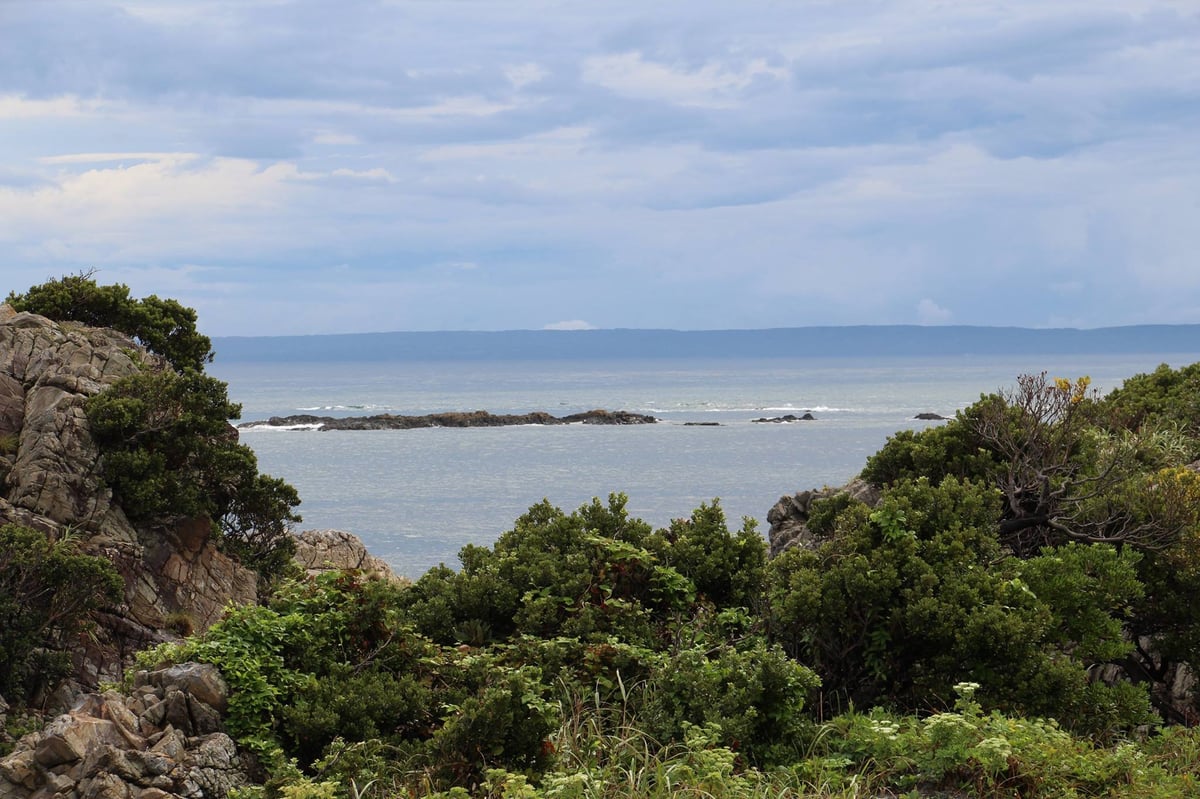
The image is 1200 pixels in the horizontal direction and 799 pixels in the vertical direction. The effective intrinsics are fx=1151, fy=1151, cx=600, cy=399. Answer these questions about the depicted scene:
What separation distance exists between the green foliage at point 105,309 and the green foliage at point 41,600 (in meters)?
9.52

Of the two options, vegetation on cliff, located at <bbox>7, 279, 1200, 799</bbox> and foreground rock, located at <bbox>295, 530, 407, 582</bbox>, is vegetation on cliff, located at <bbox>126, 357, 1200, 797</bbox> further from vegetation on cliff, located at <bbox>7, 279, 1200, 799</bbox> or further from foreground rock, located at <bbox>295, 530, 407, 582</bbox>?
foreground rock, located at <bbox>295, 530, 407, 582</bbox>

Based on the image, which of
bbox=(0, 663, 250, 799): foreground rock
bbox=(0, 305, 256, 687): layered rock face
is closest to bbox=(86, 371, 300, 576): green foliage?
bbox=(0, 305, 256, 687): layered rock face

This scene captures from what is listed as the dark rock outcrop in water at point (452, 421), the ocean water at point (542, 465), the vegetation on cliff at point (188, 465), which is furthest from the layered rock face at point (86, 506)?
the dark rock outcrop in water at point (452, 421)

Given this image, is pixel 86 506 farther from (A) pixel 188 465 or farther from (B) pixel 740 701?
(B) pixel 740 701

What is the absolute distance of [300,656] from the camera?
8.62 meters

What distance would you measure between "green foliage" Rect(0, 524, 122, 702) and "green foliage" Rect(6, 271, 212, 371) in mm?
9518

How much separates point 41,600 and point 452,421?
308ft

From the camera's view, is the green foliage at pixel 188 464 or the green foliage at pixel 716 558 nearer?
the green foliage at pixel 716 558

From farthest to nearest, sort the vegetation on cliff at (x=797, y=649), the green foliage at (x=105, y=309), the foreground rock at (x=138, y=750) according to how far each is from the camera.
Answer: the green foliage at (x=105, y=309), the vegetation on cliff at (x=797, y=649), the foreground rock at (x=138, y=750)

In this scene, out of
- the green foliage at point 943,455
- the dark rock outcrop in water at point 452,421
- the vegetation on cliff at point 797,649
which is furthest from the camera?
the dark rock outcrop in water at point 452,421

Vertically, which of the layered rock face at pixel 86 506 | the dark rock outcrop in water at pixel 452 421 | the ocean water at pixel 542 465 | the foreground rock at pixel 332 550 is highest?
the layered rock face at pixel 86 506

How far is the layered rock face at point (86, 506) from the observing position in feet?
69.8

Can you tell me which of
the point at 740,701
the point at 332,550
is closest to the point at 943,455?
the point at 740,701

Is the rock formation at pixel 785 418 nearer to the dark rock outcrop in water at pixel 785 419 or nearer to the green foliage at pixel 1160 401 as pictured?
the dark rock outcrop in water at pixel 785 419
